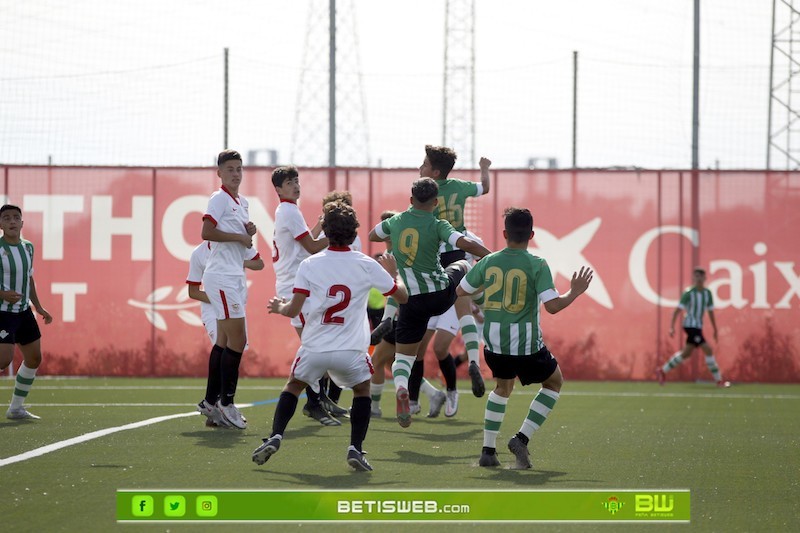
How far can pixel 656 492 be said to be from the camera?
22.8ft

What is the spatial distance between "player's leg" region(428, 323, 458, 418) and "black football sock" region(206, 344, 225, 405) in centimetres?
220

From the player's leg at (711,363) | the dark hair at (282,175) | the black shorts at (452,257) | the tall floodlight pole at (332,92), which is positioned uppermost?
the tall floodlight pole at (332,92)

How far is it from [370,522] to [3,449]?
3531mm

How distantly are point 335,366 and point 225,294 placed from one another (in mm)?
2735

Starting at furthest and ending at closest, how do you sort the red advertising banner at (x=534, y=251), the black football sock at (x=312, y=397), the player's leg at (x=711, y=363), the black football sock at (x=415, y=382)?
the red advertising banner at (x=534, y=251) → the player's leg at (x=711, y=363) → the black football sock at (x=415, y=382) → the black football sock at (x=312, y=397)

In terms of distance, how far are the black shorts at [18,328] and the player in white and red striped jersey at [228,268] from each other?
6.79ft

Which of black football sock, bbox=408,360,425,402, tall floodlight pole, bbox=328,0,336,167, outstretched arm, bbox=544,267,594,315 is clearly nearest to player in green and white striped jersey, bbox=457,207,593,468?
outstretched arm, bbox=544,267,594,315

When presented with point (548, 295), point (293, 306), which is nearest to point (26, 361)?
point (293, 306)

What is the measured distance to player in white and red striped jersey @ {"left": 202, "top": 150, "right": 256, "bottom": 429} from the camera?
10.1m

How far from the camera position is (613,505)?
21.6 ft

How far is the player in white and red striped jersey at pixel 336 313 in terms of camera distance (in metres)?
7.59

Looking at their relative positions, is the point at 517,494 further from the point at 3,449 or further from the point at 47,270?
the point at 47,270

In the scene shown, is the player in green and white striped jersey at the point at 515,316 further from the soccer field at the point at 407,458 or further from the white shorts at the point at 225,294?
the white shorts at the point at 225,294

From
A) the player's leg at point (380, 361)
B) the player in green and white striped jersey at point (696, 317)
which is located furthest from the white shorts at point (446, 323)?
the player in green and white striped jersey at point (696, 317)
